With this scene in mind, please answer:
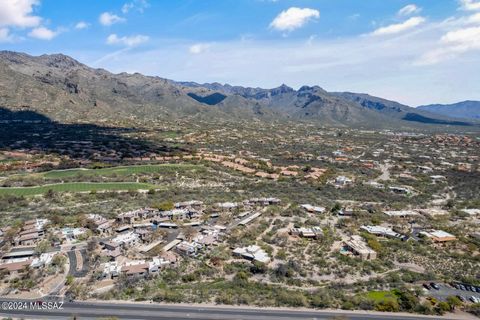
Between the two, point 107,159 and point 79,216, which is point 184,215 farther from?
point 107,159

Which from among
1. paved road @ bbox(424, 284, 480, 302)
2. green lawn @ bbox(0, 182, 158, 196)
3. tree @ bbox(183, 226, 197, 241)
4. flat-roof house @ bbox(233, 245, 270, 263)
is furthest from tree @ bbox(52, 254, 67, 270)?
paved road @ bbox(424, 284, 480, 302)

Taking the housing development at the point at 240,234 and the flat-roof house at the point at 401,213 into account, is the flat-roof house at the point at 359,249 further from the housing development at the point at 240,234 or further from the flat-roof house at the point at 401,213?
the flat-roof house at the point at 401,213

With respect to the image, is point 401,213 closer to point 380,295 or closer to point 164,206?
point 380,295

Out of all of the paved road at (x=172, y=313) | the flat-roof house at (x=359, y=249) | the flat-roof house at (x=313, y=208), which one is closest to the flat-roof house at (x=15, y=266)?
the paved road at (x=172, y=313)

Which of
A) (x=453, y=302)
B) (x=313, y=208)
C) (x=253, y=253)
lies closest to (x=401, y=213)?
(x=313, y=208)

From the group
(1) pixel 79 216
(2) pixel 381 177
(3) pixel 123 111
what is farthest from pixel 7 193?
(3) pixel 123 111

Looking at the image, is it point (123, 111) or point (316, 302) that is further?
point (123, 111)
